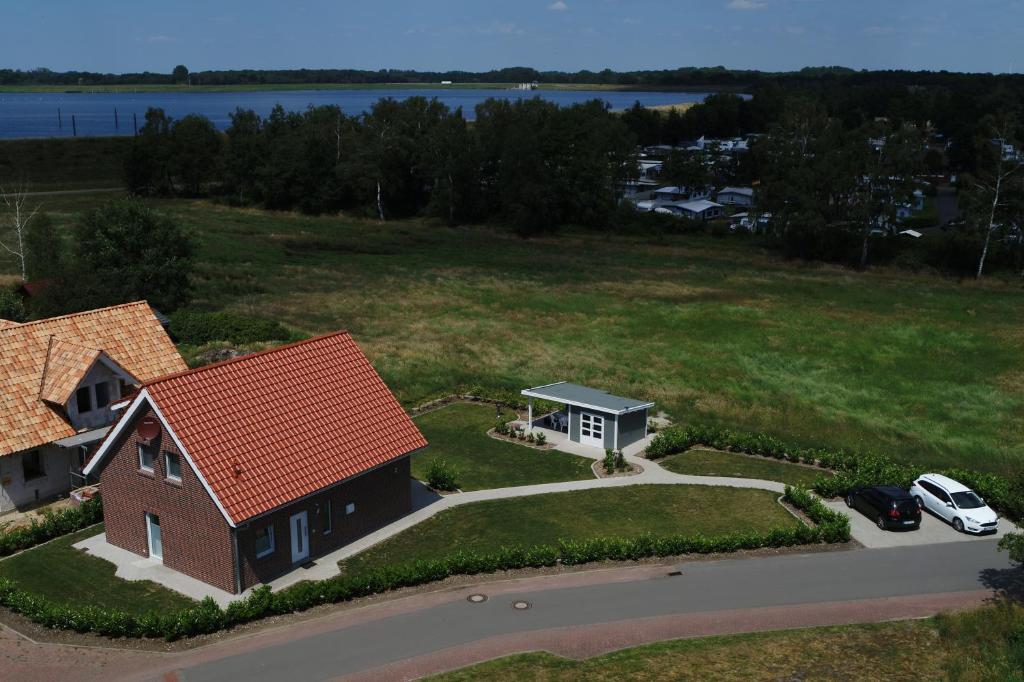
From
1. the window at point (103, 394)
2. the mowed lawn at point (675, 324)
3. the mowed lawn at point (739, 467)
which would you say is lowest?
the mowed lawn at point (675, 324)

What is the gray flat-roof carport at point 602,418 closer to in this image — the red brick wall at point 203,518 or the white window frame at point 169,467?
the red brick wall at point 203,518

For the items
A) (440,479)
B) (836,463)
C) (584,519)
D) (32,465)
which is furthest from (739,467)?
(32,465)

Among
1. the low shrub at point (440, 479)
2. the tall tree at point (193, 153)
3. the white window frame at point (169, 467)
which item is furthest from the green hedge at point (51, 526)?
the tall tree at point (193, 153)

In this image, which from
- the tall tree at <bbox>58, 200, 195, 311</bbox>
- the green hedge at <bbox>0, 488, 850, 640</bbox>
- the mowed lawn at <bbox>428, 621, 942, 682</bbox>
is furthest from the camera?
the tall tree at <bbox>58, 200, 195, 311</bbox>

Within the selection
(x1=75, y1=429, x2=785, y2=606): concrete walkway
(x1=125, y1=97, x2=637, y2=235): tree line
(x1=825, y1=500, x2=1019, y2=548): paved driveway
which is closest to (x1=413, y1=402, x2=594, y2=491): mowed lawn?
(x1=75, y1=429, x2=785, y2=606): concrete walkway

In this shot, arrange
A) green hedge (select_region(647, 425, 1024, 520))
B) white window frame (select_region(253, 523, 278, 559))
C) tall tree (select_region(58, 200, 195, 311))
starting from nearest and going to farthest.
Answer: white window frame (select_region(253, 523, 278, 559))
green hedge (select_region(647, 425, 1024, 520))
tall tree (select_region(58, 200, 195, 311))

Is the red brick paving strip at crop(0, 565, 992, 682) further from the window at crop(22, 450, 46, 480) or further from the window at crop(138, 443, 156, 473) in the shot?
the window at crop(22, 450, 46, 480)

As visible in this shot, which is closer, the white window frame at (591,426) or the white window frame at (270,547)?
the white window frame at (270,547)
